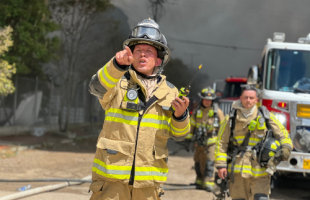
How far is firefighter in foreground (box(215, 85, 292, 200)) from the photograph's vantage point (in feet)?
14.4

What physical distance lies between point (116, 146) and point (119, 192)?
35cm

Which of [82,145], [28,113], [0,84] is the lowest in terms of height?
[82,145]

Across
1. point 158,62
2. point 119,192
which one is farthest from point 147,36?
point 119,192

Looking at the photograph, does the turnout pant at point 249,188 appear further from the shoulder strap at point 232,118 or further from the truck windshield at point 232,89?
the truck windshield at point 232,89

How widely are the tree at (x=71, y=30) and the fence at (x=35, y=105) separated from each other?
80cm

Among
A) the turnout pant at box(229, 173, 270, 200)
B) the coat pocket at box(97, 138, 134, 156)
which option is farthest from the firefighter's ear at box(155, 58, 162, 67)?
the turnout pant at box(229, 173, 270, 200)

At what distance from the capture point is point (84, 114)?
20.4 meters

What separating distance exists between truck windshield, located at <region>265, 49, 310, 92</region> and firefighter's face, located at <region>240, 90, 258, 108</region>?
8.39ft

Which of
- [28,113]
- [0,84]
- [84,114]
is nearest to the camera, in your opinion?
[0,84]

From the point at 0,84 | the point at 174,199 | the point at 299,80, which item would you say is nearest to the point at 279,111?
the point at 299,80

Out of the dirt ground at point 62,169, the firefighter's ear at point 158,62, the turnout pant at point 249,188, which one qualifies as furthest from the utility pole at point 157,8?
the firefighter's ear at point 158,62

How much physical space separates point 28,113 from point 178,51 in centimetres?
1963

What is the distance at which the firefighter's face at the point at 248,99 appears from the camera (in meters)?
4.68

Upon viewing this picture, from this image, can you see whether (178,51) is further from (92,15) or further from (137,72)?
(137,72)
